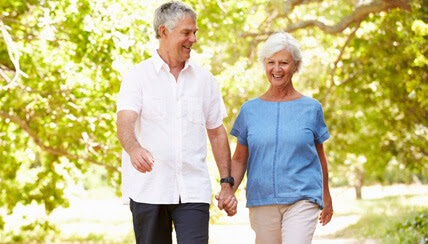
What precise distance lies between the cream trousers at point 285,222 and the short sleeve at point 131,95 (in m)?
1.12

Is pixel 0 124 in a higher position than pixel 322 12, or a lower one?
lower

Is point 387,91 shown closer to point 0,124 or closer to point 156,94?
point 0,124

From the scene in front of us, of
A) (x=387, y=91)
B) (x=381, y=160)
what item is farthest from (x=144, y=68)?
(x=381, y=160)

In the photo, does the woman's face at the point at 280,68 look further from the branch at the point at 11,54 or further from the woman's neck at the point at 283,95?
the branch at the point at 11,54

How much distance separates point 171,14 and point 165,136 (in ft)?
2.70

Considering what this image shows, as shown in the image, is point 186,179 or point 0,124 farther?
point 0,124

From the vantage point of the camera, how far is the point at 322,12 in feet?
59.8

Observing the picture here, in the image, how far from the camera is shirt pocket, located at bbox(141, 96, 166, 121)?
420 centimetres

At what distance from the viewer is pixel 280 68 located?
4613 millimetres

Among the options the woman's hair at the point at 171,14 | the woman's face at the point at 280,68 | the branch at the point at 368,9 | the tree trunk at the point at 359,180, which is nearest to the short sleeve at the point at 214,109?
the woman's face at the point at 280,68

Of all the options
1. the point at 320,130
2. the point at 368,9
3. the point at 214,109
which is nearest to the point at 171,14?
the point at 214,109

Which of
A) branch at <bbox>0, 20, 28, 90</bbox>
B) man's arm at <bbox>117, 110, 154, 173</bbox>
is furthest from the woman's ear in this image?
branch at <bbox>0, 20, 28, 90</bbox>

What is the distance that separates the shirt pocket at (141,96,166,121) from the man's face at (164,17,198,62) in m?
0.34

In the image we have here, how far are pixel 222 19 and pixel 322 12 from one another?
687 centimetres
